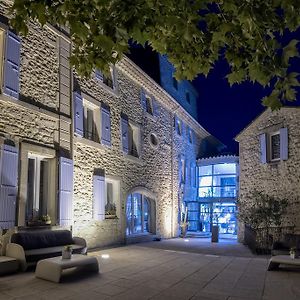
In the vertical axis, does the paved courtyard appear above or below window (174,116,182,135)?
below

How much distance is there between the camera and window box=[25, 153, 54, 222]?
8148 millimetres

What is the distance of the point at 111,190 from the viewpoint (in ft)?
37.8

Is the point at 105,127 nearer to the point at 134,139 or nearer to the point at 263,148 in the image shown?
the point at 134,139

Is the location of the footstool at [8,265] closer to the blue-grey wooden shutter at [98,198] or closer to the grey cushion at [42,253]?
the grey cushion at [42,253]

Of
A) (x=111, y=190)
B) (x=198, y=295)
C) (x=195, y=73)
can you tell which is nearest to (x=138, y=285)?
(x=198, y=295)

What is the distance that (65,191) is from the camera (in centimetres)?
876

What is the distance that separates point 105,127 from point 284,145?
20.5 ft

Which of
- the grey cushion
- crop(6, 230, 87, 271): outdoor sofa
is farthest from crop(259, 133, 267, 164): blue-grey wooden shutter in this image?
the grey cushion

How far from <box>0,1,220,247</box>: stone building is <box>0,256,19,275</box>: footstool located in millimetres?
1112

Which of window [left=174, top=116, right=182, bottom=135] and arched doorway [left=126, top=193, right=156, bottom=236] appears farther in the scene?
window [left=174, top=116, right=182, bottom=135]

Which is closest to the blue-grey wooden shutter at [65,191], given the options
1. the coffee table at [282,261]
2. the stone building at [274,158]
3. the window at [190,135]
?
the coffee table at [282,261]

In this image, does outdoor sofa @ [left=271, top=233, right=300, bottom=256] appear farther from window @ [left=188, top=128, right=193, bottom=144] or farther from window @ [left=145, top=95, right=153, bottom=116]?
window @ [left=188, top=128, right=193, bottom=144]

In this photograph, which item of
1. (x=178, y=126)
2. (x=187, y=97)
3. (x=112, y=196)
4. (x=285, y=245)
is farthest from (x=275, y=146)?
(x=187, y=97)

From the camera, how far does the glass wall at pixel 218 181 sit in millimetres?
18016
